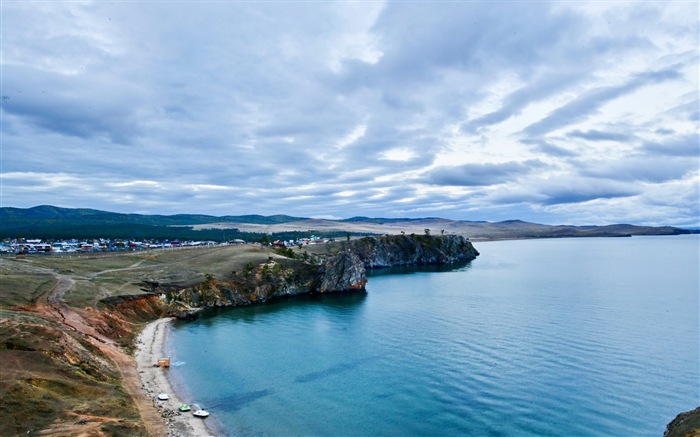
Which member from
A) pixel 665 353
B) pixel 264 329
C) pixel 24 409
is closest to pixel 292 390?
pixel 24 409

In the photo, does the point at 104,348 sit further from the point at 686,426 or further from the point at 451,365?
the point at 686,426

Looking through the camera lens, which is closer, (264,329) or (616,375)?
(616,375)

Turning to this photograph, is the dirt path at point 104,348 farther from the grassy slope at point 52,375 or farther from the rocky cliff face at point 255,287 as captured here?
the rocky cliff face at point 255,287

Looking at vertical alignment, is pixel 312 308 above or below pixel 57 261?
below

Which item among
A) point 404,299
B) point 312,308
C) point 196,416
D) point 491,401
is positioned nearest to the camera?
point 196,416

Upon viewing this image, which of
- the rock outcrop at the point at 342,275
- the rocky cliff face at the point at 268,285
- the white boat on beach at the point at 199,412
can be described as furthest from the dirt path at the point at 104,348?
the rock outcrop at the point at 342,275

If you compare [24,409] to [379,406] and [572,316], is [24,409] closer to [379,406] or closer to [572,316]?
[379,406]

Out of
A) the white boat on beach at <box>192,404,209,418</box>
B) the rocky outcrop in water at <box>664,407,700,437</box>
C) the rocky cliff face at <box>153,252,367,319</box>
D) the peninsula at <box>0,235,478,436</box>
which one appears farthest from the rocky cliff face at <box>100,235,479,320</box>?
the rocky outcrop in water at <box>664,407,700,437</box>

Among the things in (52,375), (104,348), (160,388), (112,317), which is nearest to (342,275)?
(112,317)
